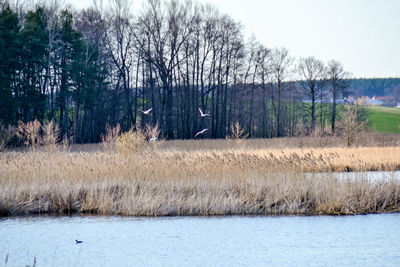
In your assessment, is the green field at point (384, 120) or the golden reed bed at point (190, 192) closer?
the golden reed bed at point (190, 192)

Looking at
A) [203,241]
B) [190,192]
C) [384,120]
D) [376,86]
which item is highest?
[376,86]

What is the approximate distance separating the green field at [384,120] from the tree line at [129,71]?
1261 centimetres

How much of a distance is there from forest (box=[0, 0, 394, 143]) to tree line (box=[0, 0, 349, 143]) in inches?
3.3

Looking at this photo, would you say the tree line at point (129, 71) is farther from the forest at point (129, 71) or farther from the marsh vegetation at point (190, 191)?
the marsh vegetation at point (190, 191)

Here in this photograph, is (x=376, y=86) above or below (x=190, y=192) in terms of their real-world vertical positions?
above

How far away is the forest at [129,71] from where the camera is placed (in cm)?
3136

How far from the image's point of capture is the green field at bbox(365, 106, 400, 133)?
56.9 meters

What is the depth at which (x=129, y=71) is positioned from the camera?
39.9m

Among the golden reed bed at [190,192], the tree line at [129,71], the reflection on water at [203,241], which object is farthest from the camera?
the tree line at [129,71]

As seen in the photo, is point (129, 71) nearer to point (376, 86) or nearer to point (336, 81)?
point (336, 81)

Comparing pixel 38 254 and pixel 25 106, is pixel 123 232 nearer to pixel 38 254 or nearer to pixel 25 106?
pixel 38 254

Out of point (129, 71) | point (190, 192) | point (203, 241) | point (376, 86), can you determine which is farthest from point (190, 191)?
point (376, 86)

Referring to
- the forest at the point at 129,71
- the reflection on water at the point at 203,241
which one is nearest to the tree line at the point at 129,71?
the forest at the point at 129,71

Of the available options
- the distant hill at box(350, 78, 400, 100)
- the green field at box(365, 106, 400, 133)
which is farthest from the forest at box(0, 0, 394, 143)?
the distant hill at box(350, 78, 400, 100)
